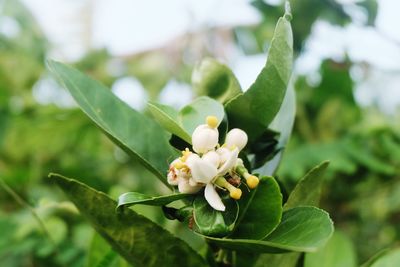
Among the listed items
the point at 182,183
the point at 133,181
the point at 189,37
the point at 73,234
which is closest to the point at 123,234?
the point at 182,183

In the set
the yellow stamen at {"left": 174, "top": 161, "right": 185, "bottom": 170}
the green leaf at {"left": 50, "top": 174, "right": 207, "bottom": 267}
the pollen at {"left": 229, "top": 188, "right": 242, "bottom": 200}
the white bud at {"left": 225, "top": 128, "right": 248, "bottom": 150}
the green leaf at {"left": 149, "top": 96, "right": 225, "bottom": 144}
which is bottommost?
the green leaf at {"left": 50, "top": 174, "right": 207, "bottom": 267}

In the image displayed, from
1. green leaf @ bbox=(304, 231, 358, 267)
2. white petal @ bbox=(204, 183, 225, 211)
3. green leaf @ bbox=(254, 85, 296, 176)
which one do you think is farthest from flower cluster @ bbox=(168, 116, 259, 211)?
green leaf @ bbox=(304, 231, 358, 267)

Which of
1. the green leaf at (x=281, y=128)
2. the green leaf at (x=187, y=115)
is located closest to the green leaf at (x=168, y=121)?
the green leaf at (x=187, y=115)

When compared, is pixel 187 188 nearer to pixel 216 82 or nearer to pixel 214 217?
pixel 214 217

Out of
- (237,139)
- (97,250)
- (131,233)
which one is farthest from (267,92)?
(97,250)

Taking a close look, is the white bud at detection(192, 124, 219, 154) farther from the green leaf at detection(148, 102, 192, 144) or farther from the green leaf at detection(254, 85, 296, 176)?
the green leaf at detection(254, 85, 296, 176)

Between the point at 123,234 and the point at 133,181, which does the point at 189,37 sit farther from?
the point at 123,234
